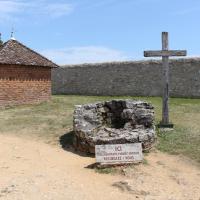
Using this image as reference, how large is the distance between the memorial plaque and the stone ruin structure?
0.67m

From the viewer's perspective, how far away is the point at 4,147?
1261 cm

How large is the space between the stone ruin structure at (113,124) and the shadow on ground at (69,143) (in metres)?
0.13

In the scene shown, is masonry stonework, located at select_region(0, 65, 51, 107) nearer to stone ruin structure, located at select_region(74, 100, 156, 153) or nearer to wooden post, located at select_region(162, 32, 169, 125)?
stone ruin structure, located at select_region(74, 100, 156, 153)

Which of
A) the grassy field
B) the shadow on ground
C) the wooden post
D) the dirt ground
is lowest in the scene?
the dirt ground

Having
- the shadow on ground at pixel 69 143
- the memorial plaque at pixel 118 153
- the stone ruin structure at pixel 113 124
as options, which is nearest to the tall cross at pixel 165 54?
the stone ruin structure at pixel 113 124

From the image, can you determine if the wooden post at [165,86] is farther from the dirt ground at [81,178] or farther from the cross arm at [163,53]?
the dirt ground at [81,178]

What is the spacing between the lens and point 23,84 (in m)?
20.0

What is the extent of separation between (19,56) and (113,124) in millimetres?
7612

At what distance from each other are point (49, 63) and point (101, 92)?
18.6 ft

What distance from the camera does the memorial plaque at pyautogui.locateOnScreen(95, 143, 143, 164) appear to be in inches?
432

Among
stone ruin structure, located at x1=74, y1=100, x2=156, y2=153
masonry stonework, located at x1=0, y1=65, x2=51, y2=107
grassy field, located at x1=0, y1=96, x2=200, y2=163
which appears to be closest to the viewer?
stone ruin structure, located at x1=74, y1=100, x2=156, y2=153

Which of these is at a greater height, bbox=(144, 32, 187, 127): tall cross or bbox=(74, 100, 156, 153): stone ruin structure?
bbox=(144, 32, 187, 127): tall cross

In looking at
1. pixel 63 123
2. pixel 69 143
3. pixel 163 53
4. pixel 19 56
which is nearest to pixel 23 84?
pixel 19 56

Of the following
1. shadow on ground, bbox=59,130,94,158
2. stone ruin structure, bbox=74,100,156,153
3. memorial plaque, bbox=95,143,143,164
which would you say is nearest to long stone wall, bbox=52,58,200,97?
stone ruin structure, bbox=74,100,156,153
